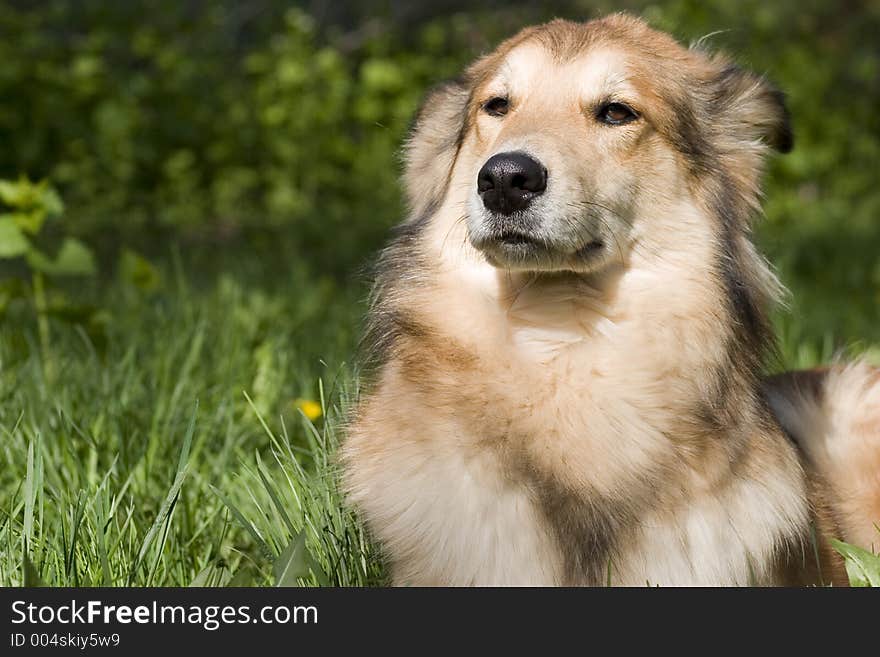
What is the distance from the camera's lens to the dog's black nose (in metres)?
2.55

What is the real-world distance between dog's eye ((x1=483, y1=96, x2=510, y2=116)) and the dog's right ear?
0.14 metres

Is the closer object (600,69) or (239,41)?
(600,69)

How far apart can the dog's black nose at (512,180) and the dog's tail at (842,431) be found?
3.37 feet

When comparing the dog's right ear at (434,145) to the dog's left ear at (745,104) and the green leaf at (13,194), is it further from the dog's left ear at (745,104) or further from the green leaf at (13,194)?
the green leaf at (13,194)

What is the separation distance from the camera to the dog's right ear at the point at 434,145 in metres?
3.08

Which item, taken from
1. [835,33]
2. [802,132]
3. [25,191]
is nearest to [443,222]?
[25,191]

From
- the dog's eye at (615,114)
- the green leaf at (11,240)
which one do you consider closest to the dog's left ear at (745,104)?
the dog's eye at (615,114)

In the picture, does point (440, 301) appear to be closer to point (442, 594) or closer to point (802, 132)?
point (442, 594)

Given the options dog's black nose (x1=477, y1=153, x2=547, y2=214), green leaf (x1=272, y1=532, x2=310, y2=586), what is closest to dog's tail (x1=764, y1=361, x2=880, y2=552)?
dog's black nose (x1=477, y1=153, x2=547, y2=214)

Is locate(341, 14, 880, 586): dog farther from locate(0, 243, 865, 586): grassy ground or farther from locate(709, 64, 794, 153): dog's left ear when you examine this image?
locate(0, 243, 865, 586): grassy ground

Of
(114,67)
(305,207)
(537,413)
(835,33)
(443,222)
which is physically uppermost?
(835,33)

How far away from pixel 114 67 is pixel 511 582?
655cm

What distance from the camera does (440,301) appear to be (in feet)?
9.03

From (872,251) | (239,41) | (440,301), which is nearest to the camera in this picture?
(440,301)
